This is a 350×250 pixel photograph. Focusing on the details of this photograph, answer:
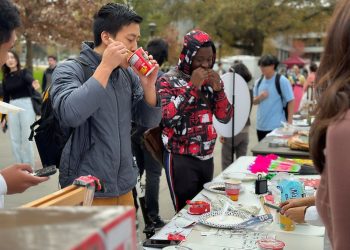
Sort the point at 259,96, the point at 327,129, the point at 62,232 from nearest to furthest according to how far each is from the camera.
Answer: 1. the point at 62,232
2. the point at 327,129
3. the point at 259,96

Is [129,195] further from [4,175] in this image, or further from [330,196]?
[330,196]

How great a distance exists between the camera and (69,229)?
632mm

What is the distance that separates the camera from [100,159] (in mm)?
2191

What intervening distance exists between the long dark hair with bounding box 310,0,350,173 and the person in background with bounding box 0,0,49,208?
35.6 inches

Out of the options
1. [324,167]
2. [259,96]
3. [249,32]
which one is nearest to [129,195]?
[324,167]

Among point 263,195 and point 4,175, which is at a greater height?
point 4,175

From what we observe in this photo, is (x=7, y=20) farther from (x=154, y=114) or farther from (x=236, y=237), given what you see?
(x=236, y=237)

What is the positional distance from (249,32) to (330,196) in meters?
28.0

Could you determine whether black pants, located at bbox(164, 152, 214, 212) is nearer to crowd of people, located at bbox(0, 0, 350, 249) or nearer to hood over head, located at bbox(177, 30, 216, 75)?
crowd of people, located at bbox(0, 0, 350, 249)

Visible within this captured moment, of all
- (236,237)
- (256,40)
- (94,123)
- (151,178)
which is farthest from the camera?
(256,40)

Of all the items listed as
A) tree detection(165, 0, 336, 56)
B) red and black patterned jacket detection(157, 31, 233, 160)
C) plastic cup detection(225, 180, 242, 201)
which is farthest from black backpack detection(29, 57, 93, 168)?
tree detection(165, 0, 336, 56)

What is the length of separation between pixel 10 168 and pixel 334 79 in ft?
3.41

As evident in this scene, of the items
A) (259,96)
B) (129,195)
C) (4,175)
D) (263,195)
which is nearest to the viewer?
(4,175)

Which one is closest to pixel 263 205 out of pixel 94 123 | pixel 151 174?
pixel 94 123
